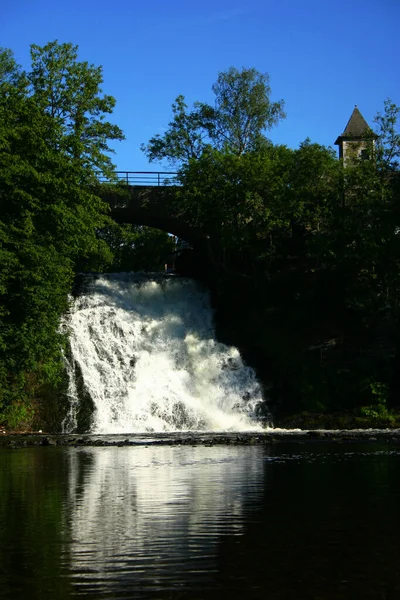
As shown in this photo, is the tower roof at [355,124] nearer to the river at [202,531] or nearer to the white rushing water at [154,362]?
the white rushing water at [154,362]

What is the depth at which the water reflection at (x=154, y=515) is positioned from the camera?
10.3 metres

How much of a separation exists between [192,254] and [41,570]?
50.3 m

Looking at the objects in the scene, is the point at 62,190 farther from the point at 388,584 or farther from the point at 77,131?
the point at 388,584

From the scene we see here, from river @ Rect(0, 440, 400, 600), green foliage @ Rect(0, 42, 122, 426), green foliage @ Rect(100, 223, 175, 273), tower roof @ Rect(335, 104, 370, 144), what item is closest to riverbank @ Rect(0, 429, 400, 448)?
green foliage @ Rect(0, 42, 122, 426)

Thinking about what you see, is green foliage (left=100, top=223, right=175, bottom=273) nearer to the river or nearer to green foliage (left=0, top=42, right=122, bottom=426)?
green foliage (left=0, top=42, right=122, bottom=426)

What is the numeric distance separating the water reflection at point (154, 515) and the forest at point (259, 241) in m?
18.4

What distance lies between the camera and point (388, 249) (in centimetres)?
4881

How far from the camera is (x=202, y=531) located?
12.9 metres

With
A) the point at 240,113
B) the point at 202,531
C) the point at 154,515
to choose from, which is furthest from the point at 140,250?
the point at 202,531

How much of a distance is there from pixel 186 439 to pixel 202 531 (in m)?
21.5

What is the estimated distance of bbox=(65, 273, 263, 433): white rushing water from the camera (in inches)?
1714

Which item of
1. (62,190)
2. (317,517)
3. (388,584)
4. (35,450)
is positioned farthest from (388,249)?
(388,584)

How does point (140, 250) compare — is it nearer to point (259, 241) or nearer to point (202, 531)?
point (259, 241)

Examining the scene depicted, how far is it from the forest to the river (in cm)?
2033
